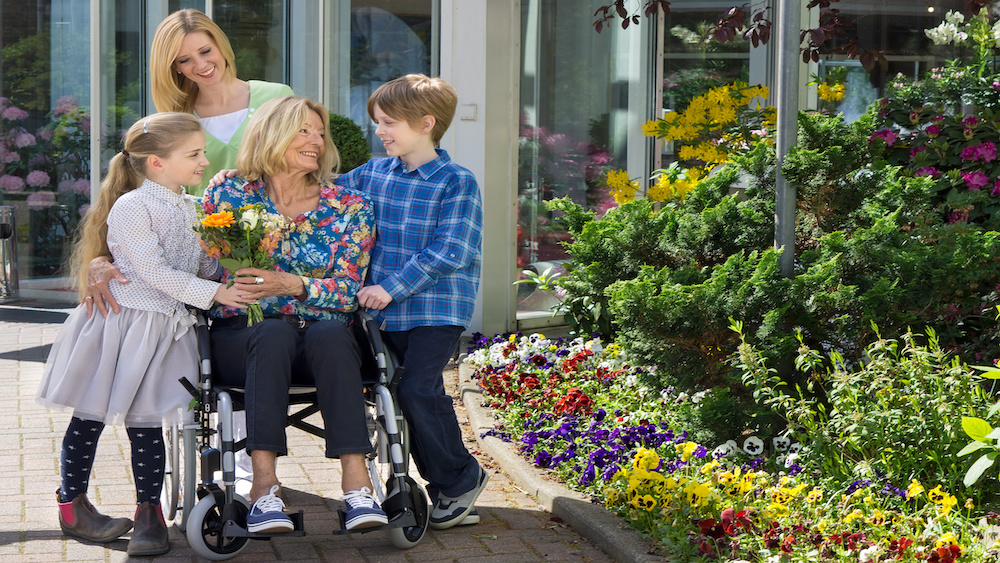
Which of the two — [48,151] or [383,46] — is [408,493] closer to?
[383,46]

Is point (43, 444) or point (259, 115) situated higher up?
point (259, 115)

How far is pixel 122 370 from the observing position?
3123 mm

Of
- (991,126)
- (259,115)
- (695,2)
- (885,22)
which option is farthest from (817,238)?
(885,22)

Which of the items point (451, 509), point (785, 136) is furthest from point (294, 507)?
point (785, 136)

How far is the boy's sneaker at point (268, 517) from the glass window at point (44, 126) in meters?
6.31

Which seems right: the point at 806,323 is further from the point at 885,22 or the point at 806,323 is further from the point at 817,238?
the point at 885,22

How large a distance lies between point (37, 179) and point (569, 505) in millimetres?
6658

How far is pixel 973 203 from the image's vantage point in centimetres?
459

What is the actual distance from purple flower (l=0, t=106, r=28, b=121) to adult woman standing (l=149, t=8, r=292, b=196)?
5532 mm

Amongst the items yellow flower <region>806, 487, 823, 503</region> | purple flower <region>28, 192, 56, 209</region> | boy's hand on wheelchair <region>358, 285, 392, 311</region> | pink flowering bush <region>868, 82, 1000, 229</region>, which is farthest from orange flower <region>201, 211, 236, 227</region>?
purple flower <region>28, 192, 56, 209</region>

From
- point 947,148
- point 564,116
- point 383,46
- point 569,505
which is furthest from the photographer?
point 383,46

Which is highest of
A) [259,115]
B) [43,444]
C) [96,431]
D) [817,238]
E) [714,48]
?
[714,48]

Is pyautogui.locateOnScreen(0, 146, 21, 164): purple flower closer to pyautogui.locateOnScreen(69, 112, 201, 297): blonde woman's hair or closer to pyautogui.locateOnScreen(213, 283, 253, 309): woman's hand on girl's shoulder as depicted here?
pyautogui.locateOnScreen(69, 112, 201, 297): blonde woman's hair

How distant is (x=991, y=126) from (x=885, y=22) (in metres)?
4.10
